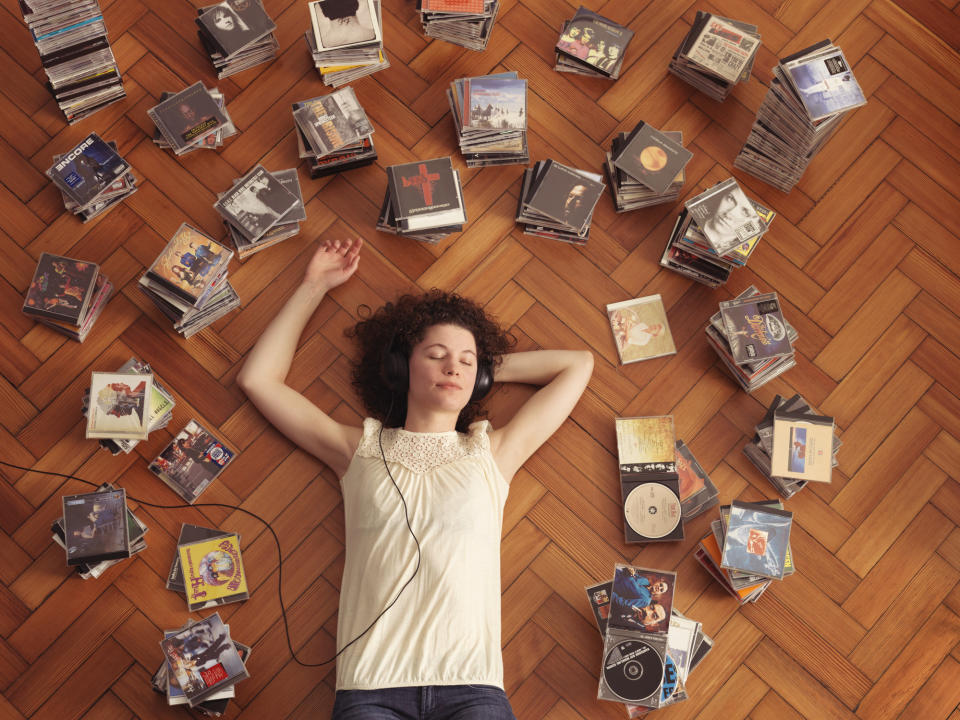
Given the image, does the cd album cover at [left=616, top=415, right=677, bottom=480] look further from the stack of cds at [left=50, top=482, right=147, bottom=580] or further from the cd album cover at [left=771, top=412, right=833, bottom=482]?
the stack of cds at [left=50, top=482, right=147, bottom=580]

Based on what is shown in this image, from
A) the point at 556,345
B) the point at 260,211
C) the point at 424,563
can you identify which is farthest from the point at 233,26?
the point at 424,563

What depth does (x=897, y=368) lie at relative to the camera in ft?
11.6

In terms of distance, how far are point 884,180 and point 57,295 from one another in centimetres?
361

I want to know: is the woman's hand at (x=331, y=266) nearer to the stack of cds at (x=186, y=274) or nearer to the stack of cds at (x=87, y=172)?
the stack of cds at (x=186, y=274)

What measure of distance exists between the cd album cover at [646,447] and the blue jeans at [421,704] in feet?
3.49

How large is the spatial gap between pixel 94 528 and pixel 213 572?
1.52 feet

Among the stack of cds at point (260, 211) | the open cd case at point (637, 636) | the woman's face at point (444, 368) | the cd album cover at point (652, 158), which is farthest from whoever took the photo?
the cd album cover at point (652, 158)

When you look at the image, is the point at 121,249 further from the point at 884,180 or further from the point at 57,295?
the point at 884,180

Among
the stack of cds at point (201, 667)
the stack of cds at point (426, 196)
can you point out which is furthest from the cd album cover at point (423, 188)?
the stack of cds at point (201, 667)

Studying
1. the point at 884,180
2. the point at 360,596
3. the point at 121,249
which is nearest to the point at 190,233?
the point at 121,249

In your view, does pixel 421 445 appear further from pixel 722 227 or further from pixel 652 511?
pixel 722 227

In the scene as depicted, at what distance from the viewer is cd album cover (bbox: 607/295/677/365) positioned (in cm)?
346

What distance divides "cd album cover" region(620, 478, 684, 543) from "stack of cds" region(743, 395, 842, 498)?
0.41 metres

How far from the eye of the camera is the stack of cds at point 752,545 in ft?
10.1
